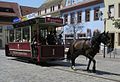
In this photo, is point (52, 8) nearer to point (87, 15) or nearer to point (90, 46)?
point (87, 15)

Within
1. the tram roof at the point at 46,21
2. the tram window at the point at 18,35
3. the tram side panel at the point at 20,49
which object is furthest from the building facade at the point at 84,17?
the tram roof at the point at 46,21

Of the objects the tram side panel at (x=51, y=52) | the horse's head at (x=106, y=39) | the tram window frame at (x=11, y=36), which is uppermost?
the tram window frame at (x=11, y=36)

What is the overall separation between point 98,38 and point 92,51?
2.24 feet

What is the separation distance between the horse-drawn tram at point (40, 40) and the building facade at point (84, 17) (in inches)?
896

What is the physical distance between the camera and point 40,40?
1984 cm

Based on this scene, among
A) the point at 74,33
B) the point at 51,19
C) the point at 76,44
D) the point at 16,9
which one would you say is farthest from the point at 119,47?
the point at 16,9

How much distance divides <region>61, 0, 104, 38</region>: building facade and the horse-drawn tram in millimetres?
22751

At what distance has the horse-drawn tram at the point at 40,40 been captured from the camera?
1933 centimetres

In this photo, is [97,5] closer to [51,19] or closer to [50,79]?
[51,19]

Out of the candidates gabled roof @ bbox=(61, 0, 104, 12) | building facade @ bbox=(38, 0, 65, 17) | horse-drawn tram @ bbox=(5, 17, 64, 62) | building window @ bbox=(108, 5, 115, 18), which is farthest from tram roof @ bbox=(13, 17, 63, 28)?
building facade @ bbox=(38, 0, 65, 17)

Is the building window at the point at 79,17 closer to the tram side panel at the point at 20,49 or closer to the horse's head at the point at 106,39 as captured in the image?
the tram side panel at the point at 20,49

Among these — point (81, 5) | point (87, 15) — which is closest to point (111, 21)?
point (87, 15)

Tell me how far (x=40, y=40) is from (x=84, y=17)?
2910 cm

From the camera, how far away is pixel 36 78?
13.1 meters
